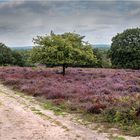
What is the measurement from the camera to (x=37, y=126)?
16.7 m

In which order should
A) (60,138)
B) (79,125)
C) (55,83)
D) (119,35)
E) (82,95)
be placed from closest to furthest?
1. (60,138)
2. (79,125)
3. (82,95)
4. (55,83)
5. (119,35)

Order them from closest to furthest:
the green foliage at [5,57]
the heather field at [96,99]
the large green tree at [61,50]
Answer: the heather field at [96,99] < the large green tree at [61,50] < the green foliage at [5,57]

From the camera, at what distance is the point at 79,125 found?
A: 17.2 m

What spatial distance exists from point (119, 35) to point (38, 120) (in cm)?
5707

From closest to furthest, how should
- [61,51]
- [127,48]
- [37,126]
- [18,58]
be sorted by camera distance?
[37,126] → [61,51] → [127,48] → [18,58]

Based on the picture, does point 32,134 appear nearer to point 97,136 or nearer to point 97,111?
point 97,136

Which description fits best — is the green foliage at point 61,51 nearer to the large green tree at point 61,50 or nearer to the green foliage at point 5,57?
the large green tree at point 61,50

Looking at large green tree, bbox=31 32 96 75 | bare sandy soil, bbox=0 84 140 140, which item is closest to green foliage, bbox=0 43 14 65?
large green tree, bbox=31 32 96 75

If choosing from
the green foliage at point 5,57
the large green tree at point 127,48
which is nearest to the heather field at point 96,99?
the large green tree at point 127,48

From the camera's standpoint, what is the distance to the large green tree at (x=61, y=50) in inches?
1544

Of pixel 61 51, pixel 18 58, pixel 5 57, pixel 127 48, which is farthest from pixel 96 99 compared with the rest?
pixel 18 58

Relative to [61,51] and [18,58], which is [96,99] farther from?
[18,58]

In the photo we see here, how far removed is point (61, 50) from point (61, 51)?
0.40 metres

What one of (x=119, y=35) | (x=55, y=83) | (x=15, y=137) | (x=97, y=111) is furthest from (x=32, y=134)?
(x=119, y=35)
